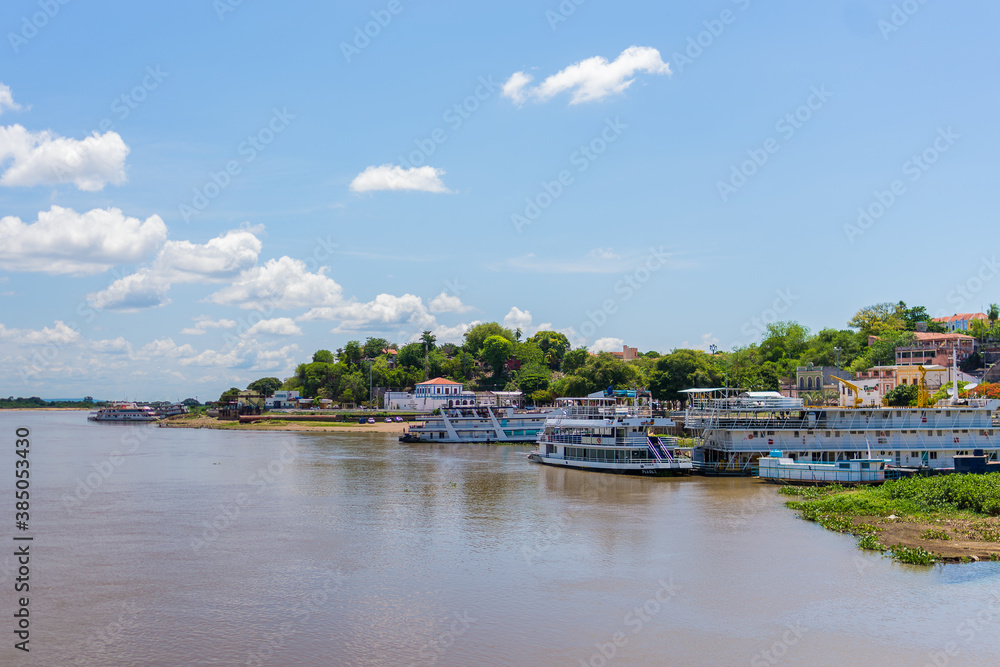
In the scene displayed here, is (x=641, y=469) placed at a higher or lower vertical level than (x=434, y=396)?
lower

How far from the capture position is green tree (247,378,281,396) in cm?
17662

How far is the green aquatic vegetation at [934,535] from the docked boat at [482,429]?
65.2 m

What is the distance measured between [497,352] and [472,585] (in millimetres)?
138490

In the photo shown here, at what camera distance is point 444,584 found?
27.9 metres

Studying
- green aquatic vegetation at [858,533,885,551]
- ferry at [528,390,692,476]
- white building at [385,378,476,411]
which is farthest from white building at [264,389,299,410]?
green aquatic vegetation at [858,533,885,551]

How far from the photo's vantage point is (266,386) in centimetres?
17712

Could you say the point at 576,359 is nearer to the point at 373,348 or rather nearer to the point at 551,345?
the point at 551,345

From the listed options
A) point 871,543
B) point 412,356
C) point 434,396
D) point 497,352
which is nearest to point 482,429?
point 434,396

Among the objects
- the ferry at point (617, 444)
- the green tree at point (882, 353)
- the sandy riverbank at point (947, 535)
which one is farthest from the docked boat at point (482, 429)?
the sandy riverbank at point (947, 535)

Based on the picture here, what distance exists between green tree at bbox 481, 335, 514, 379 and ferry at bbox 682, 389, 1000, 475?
352 feet

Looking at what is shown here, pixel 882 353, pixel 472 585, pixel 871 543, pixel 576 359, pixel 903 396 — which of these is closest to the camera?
pixel 472 585

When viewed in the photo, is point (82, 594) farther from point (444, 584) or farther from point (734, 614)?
point (734, 614)

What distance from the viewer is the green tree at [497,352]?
166250mm

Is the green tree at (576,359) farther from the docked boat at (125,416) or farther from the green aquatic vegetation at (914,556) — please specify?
the green aquatic vegetation at (914,556)
